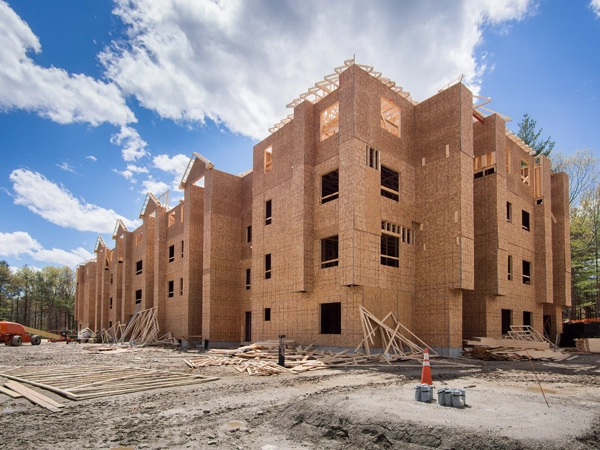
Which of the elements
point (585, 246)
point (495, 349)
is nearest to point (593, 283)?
point (585, 246)

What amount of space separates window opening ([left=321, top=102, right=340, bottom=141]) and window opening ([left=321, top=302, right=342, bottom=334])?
852cm

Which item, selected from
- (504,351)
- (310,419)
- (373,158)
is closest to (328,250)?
(373,158)

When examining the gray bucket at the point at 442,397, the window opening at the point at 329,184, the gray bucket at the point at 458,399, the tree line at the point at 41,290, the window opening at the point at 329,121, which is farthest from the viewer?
the tree line at the point at 41,290

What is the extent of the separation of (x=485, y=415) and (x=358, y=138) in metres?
14.4

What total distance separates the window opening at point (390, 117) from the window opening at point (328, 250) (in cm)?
643

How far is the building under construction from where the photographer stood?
1955 cm

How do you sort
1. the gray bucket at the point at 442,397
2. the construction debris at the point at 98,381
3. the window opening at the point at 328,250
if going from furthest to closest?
the window opening at the point at 328,250 < the construction debris at the point at 98,381 < the gray bucket at the point at 442,397

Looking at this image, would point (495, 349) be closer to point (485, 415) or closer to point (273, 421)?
point (485, 415)

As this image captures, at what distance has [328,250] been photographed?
23.8 meters

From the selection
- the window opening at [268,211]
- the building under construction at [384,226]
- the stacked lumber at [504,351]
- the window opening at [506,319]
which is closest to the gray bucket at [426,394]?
the building under construction at [384,226]

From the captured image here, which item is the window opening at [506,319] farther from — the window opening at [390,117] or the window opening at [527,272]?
the window opening at [390,117]

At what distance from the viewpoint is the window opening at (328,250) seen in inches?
840

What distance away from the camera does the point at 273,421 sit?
281 inches

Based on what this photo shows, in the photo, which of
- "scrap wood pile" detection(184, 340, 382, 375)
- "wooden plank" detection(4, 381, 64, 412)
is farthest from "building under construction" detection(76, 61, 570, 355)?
"wooden plank" detection(4, 381, 64, 412)
